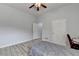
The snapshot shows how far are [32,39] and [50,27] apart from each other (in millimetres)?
1021

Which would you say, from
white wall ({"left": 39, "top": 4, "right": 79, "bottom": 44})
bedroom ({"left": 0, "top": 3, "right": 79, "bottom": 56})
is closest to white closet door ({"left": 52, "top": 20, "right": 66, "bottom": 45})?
bedroom ({"left": 0, "top": 3, "right": 79, "bottom": 56})

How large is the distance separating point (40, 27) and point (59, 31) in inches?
37.0

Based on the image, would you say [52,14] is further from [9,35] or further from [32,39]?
[9,35]

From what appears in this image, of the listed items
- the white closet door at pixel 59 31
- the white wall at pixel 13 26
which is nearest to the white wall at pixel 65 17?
the white closet door at pixel 59 31

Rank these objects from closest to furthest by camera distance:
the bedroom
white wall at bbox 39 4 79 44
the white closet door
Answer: the bedroom < white wall at bbox 39 4 79 44 < the white closet door

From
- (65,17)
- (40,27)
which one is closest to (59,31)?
(65,17)

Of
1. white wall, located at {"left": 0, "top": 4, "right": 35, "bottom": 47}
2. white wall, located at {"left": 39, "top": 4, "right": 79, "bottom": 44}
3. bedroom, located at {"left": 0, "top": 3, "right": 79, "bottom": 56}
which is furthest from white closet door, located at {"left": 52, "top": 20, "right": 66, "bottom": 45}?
white wall, located at {"left": 0, "top": 4, "right": 35, "bottom": 47}

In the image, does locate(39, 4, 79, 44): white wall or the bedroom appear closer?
the bedroom

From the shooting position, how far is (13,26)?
4141mm

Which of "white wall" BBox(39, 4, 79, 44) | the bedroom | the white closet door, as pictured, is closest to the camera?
the bedroom

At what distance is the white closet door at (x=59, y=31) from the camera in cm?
404

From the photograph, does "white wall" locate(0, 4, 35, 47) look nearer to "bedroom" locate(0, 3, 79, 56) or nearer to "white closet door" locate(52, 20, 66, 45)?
"bedroom" locate(0, 3, 79, 56)

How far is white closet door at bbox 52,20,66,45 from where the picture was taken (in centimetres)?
404

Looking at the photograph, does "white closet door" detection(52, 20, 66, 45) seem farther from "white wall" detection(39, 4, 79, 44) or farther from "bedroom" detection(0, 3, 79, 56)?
"white wall" detection(39, 4, 79, 44)
